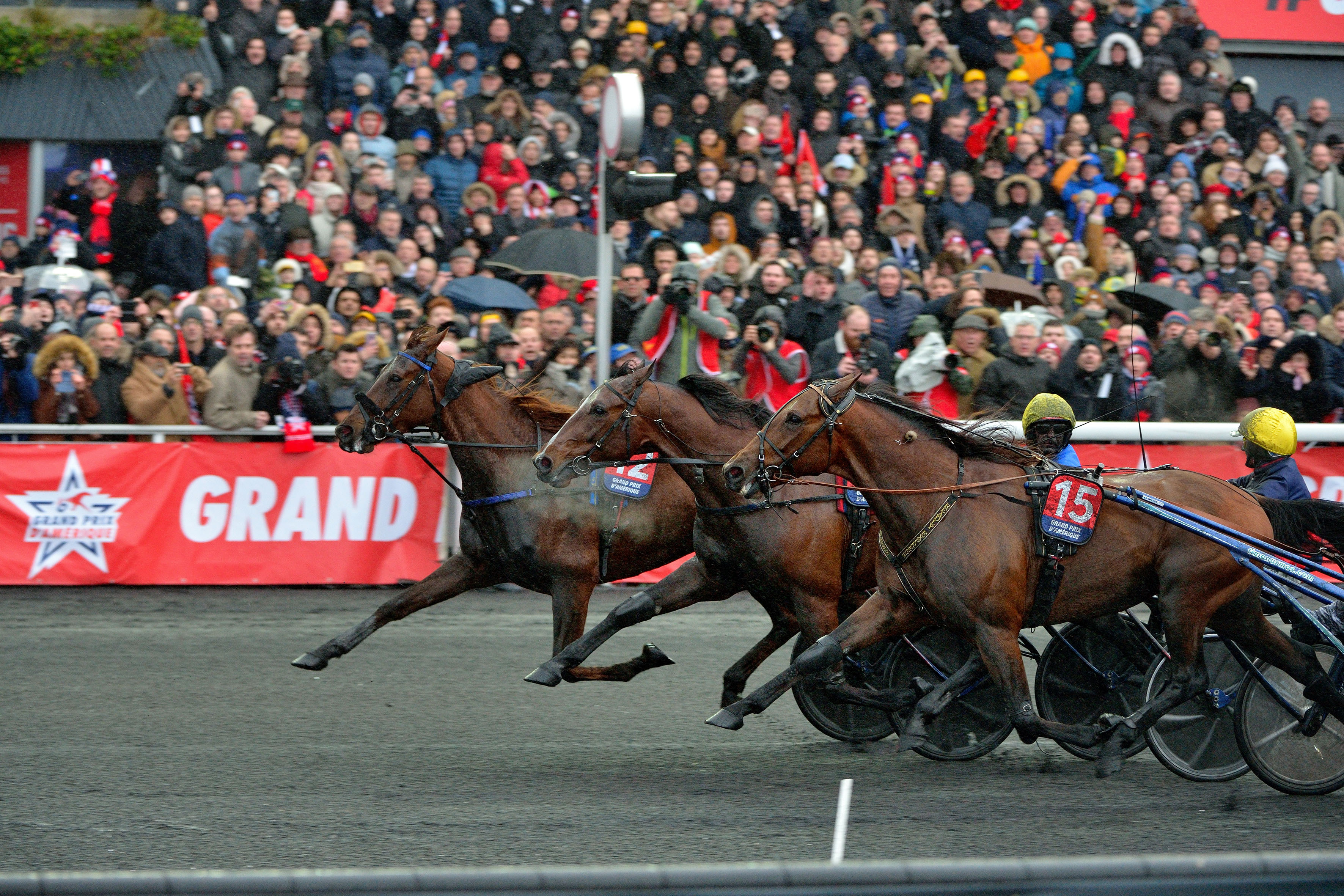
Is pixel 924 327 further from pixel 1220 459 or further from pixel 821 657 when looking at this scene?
pixel 821 657

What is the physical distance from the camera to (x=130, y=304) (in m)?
11.7

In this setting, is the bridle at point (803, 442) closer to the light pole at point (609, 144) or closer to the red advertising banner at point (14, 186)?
the light pole at point (609, 144)

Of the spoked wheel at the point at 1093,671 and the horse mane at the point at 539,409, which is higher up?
the horse mane at the point at 539,409

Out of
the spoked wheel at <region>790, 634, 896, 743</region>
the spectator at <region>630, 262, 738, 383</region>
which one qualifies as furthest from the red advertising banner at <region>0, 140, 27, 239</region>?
the spoked wheel at <region>790, 634, 896, 743</region>

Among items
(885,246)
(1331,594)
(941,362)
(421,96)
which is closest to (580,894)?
(1331,594)

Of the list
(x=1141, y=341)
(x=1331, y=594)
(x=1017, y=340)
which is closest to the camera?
(x=1331, y=594)

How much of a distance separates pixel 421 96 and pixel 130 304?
11.6ft

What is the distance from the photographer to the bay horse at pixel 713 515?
668cm

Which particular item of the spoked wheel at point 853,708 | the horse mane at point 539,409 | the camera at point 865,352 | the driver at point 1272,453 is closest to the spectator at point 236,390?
the horse mane at point 539,409

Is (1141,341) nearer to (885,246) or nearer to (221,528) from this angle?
(885,246)

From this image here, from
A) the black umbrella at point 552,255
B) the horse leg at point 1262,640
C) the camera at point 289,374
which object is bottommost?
the horse leg at point 1262,640

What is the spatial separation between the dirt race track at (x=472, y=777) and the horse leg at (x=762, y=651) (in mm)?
242

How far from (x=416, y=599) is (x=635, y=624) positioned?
110cm

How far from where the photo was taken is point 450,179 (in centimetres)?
1344
